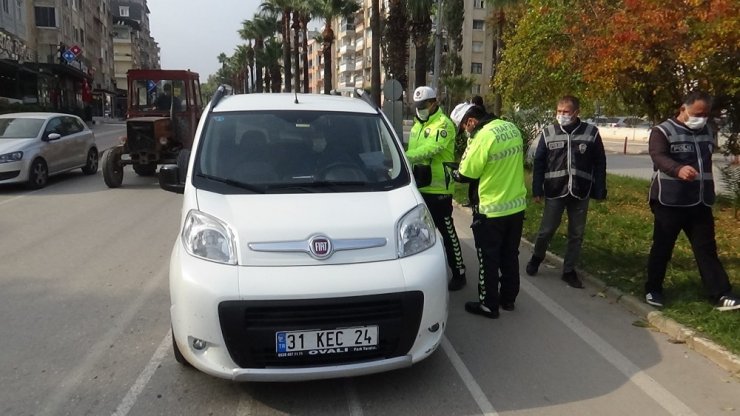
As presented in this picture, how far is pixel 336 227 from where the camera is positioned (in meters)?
3.64

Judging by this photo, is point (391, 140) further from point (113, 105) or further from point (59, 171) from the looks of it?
point (113, 105)

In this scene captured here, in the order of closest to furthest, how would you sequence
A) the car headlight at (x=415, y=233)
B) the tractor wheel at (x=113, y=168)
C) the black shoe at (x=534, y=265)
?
the car headlight at (x=415, y=233)
the black shoe at (x=534, y=265)
the tractor wheel at (x=113, y=168)

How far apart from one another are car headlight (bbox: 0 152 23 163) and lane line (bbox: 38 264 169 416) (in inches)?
296

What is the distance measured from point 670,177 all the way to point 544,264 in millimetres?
2241

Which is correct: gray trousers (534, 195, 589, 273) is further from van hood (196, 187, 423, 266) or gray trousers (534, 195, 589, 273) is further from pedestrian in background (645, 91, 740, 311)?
van hood (196, 187, 423, 266)

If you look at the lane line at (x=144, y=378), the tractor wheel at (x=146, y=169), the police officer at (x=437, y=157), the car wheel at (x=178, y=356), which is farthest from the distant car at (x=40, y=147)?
the car wheel at (x=178, y=356)

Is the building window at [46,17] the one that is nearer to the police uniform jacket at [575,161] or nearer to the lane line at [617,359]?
the police uniform jacket at [575,161]

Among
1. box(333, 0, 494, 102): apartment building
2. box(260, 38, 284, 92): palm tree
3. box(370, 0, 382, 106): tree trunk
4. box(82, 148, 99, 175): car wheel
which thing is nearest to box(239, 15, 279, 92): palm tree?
box(260, 38, 284, 92): palm tree

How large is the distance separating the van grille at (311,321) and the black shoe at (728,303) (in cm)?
303

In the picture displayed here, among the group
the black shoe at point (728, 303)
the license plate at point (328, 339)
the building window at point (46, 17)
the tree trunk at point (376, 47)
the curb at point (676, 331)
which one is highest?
the building window at point (46, 17)

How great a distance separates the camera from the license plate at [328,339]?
11.1ft

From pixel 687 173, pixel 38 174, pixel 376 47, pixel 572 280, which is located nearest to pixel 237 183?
pixel 687 173

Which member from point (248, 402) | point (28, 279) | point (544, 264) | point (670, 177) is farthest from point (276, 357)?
point (544, 264)

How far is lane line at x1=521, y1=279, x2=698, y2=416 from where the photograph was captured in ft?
12.3
